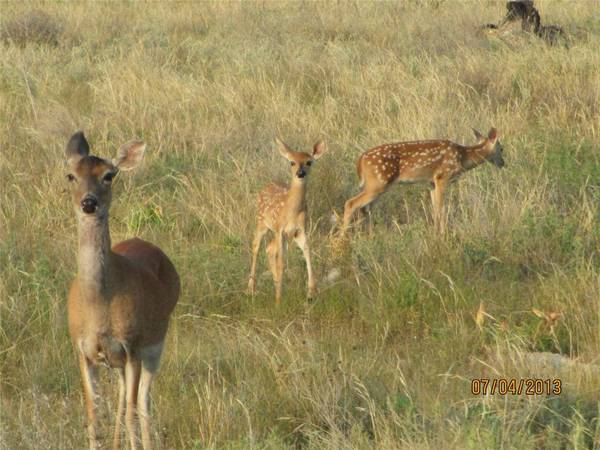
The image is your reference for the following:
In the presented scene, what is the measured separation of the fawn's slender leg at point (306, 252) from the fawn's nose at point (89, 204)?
8.30 ft

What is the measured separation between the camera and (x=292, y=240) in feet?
26.3

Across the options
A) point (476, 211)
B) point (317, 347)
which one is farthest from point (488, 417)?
point (476, 211)

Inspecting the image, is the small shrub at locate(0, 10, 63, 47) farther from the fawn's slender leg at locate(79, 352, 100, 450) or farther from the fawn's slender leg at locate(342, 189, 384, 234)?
the fawn's slender leg at locate(79, 352, 100, 450)

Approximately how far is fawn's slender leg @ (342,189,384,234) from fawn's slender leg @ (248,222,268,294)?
31.4 inches

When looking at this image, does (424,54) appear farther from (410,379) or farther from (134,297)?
(134,297)

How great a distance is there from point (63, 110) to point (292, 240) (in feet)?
13.2

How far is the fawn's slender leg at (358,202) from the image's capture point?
27.7 ft

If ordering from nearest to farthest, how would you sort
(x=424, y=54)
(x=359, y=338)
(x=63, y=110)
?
1. (x=359, y=338)
2. (x=63, y=110)
3. (x=424, y=54)

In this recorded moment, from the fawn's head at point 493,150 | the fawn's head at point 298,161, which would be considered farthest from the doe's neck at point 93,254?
the fawn's head at point 493,150

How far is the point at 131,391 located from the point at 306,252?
9.53ft

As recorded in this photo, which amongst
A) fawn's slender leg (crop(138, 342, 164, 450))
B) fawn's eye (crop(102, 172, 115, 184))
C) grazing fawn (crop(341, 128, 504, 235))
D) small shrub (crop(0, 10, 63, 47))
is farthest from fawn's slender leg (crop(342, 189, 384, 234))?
small shrub (crop(0, 10, 63, 47))

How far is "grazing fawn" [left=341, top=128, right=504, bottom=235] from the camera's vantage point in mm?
8742

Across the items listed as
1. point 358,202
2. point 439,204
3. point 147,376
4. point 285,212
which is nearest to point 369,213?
point 358,202
